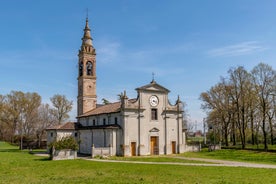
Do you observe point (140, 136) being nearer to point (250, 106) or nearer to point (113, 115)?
point (113, 115)

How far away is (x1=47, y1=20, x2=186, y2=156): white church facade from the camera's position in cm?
3534

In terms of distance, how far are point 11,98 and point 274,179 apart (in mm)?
58029

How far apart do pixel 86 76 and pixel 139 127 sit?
14.7 meters

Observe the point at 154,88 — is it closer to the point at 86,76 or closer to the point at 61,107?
the point at 86,76

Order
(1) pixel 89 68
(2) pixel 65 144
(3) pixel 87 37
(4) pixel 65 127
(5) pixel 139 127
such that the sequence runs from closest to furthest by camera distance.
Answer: (2) pixel 65 144
(5) pixel 139 127
(4) pixel 65 127
(1) pixel 89 68
(3) pixel 87 37

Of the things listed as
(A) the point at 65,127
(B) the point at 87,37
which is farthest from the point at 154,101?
(B) the point at 87,37

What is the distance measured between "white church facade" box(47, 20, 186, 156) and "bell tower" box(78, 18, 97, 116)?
13.1ft

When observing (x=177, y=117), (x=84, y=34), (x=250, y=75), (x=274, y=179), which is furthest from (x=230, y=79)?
(x=274, y=179)

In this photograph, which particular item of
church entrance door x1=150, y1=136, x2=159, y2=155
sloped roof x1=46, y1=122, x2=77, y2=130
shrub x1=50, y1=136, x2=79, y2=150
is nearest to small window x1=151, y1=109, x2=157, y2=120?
church entrance door x1=150, y1=136, x2=159, y2=155

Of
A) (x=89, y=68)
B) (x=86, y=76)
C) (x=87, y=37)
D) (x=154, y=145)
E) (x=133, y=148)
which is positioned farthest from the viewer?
(x=87, y=37)

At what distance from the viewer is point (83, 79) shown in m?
45.9

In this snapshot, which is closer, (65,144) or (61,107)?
(65,144)

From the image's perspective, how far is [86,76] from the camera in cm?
4606

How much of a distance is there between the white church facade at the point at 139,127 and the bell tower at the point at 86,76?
399 centimetres
